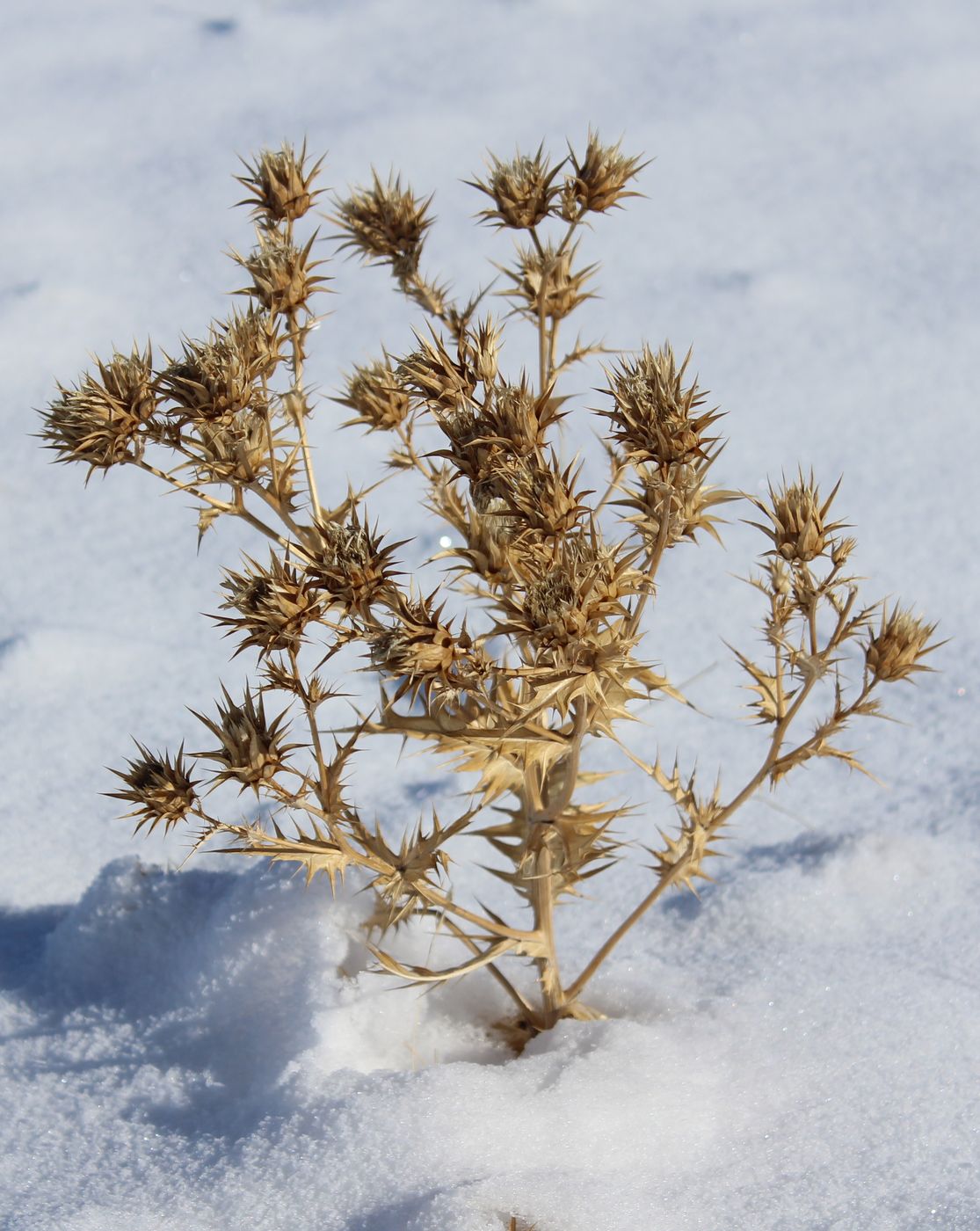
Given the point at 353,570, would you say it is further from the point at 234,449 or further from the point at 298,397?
the point at 298,397

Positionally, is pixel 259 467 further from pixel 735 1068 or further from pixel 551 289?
pixel 735 1068

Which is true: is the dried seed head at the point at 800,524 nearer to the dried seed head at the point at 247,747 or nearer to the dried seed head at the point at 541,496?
the dried seed head at the point at 541,496

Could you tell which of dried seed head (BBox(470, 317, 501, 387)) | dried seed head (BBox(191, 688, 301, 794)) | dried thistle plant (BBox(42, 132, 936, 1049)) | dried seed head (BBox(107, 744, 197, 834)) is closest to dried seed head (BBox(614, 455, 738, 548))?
dried thistle plant (BBox(42, 132, 936, 1049))

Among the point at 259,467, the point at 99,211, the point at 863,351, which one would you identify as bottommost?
the point at 259,467

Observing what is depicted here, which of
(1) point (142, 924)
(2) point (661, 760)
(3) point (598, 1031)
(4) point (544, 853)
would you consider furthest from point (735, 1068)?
(1) point (142, 924)

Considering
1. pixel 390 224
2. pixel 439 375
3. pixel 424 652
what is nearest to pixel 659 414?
pixel 439 375

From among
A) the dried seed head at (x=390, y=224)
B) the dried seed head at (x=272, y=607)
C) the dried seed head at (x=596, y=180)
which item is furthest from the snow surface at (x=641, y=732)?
the dried seed head at (x=272, y=607)

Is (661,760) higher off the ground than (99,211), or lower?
lower
